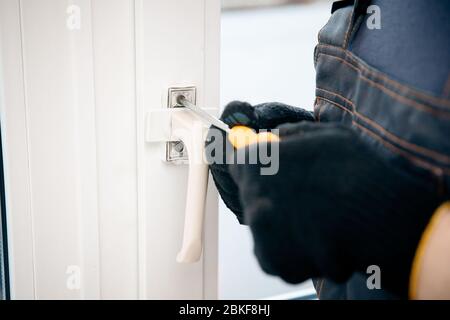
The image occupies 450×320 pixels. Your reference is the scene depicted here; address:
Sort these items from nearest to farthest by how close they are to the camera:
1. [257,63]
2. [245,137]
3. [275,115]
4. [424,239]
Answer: [424,239] → [245,137] → [275,115] → [257,63]

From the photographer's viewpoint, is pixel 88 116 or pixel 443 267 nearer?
pixel 443 267

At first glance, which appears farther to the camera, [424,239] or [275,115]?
[275,115]

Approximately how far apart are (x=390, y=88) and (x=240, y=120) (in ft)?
0.55

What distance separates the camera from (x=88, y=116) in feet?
2.08

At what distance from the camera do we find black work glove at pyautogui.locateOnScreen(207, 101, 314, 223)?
549 millimetres

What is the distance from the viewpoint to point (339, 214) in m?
0.38

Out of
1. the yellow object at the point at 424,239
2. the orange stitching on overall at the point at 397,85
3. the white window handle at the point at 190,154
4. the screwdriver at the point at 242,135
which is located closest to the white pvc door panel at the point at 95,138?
the white window handle at the point at 190,154

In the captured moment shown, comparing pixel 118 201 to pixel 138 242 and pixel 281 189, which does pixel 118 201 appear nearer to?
pixel 138 242

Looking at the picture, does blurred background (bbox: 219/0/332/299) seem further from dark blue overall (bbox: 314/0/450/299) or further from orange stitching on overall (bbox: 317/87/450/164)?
orange stitching on overall (bbox: 317/87/450/164)

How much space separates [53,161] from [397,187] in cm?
42

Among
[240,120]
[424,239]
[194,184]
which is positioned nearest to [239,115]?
[240,120]

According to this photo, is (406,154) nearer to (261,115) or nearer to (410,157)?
(410,157)
